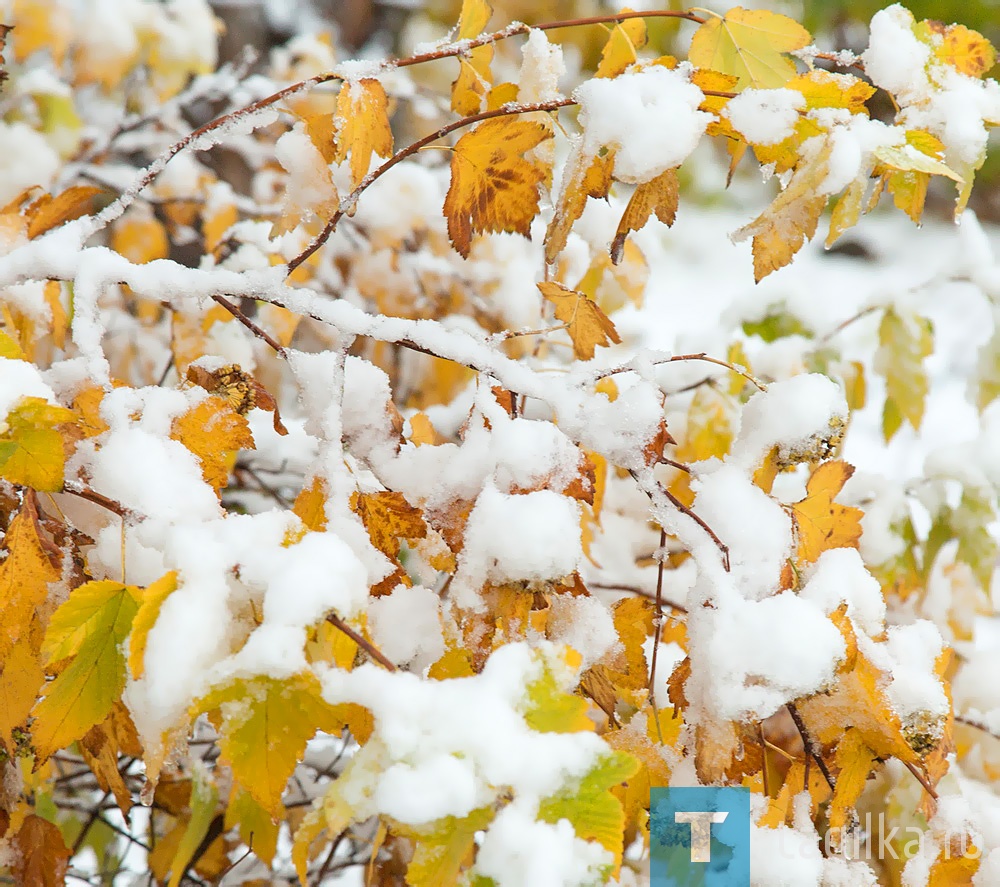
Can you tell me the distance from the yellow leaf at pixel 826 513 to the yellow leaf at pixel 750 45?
0.25 metres

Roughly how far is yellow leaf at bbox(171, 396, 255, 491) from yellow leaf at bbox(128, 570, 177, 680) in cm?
12

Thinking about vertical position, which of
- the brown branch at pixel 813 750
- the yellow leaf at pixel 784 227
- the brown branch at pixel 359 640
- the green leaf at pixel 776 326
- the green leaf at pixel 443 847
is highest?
the yellow leaf at pixel 784 227

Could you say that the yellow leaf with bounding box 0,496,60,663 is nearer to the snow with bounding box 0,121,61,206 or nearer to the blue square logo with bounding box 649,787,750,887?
the blue square logo with bounding box 649,787,750,887

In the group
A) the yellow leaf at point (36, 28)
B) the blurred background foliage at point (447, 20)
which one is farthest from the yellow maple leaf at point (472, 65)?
the blurred background foliage at point (447, 20)

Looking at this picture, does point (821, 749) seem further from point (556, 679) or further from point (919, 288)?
point (919, 288)

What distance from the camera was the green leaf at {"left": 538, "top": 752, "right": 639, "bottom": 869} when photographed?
1.24ft

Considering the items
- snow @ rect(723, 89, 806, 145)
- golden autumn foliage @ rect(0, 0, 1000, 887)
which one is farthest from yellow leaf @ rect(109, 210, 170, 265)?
snow @ rect(723, 89, 806, 145)

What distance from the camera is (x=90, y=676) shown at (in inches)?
17.8

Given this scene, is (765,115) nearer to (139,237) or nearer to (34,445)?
(34,445)

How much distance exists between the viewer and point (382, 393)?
1.89ft

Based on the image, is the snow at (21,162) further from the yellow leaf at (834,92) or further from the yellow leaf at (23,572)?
the yellow leaf at (834,92)

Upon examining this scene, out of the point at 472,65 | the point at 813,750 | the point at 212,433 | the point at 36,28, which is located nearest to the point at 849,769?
the point at 813,750

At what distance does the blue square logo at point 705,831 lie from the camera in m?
0.51


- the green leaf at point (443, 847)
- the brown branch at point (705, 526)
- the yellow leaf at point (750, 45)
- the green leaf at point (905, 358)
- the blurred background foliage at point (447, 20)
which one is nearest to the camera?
the green leaf at point (443, 847)
